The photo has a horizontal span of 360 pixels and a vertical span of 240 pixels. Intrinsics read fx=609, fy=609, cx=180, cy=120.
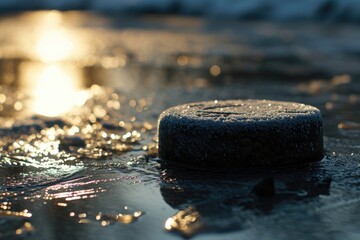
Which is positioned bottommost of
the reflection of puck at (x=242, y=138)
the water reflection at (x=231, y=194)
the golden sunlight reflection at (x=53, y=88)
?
the water reflection at (x=231, y=194)

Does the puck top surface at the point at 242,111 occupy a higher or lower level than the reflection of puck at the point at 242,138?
higher

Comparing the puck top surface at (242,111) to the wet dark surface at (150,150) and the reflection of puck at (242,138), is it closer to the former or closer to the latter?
the reflection of puck at (242,138)

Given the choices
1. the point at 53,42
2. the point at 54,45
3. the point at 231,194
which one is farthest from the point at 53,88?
the point at 53,42

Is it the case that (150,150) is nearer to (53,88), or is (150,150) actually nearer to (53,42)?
(53,88)

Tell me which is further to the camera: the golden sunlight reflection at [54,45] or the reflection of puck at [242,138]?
the golden sunlight reflection at [54,45]

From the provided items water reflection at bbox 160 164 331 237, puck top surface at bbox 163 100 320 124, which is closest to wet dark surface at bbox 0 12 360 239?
water reflection at bbox 160 164 331 237

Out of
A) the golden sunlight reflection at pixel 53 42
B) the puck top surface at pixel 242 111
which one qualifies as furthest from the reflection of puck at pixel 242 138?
the golden sunlight reflection at pixel 53 42
